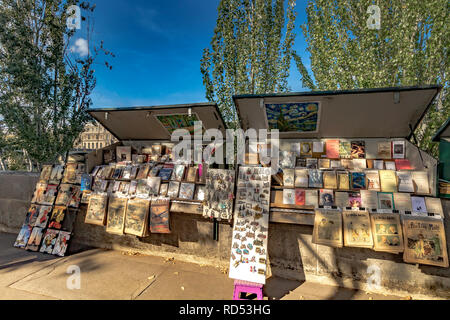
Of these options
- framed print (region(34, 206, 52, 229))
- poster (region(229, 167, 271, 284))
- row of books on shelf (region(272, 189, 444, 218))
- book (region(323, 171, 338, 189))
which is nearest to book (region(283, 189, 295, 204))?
row of books on shelf (region(272, 189, 444, 218))

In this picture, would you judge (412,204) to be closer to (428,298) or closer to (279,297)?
(428,298)

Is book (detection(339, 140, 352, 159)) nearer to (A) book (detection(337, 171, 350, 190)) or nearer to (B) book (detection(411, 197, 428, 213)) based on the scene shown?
(A) book (detection(337, 171, 350, 190))

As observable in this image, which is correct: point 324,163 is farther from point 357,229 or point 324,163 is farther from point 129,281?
point 129,281

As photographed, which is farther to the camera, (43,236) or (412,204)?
(43,236)

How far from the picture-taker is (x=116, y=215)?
3.98 meters

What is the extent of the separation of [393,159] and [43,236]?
6981mm

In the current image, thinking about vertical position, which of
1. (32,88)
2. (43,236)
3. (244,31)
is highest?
(244,31)

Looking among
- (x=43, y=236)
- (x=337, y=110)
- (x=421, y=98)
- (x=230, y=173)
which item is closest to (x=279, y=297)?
(x=230, y=173)

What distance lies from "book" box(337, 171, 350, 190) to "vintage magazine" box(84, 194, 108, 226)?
4266 mm

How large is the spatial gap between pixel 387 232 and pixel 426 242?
43 cm

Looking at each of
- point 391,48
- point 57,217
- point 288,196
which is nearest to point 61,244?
point 57,217

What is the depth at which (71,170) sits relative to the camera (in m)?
4.75

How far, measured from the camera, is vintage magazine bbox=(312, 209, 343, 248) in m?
2.91

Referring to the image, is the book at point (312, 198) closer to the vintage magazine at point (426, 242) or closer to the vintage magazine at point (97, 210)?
the vintage magazine at point (426, 242)
